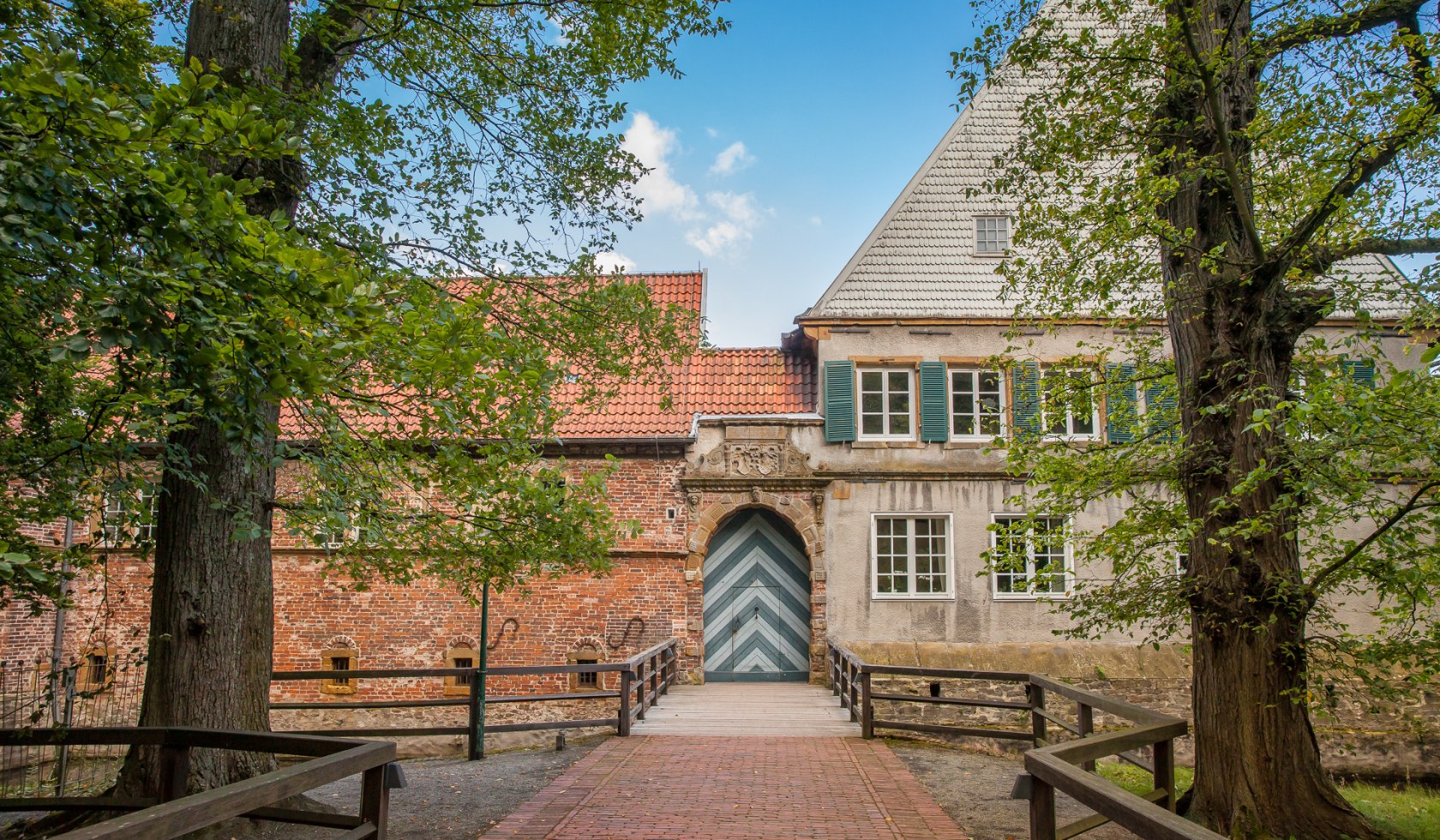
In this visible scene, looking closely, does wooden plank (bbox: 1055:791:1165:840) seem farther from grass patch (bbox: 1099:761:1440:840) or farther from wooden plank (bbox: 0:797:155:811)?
wooden plank (bbox: 0:797:155:811)

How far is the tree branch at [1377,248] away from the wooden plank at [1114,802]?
13.5 ft

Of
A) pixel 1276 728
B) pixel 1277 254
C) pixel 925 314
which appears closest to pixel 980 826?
pixel 1276 728

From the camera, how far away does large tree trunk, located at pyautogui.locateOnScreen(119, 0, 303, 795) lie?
6.03 metres

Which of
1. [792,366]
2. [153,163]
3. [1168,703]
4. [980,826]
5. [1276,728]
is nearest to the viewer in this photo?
[153,163]

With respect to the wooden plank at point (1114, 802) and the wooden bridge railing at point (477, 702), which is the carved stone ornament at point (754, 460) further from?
the wooden plank at point (1114, 802)

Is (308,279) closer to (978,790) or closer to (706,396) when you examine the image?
(978,790)

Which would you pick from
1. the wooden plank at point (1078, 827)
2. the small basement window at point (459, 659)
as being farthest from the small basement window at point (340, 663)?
the wooden plank at point (1078, 827)

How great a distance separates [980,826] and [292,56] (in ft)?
23.1

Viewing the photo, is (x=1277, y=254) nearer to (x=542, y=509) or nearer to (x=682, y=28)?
(x=682, y=28)

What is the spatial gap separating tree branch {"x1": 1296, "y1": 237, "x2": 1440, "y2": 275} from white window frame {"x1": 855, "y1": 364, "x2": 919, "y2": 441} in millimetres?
8894

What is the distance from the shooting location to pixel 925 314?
1531 centimetres

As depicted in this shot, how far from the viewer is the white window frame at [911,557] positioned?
48.5 ft

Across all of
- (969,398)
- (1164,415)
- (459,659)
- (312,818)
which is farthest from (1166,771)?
(459,659)

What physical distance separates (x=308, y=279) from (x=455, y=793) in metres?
5.43
